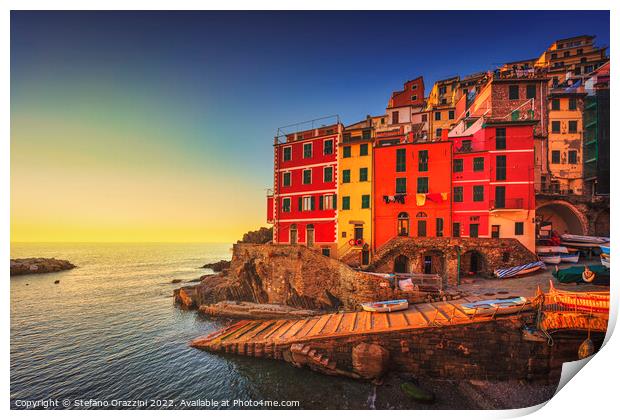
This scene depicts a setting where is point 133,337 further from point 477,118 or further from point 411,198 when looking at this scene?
point 477,118

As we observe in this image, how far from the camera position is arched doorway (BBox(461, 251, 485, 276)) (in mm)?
11398

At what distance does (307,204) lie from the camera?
14188 mm

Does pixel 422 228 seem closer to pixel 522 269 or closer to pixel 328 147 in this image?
pixel 522 269

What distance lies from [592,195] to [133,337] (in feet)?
79.9

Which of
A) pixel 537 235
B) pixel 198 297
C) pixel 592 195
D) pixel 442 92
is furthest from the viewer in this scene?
pixel 442 92

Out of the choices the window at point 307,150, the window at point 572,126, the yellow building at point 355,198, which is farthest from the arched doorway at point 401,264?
the window at point 572,126

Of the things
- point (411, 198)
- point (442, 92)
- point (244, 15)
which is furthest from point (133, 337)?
point (442, 92)

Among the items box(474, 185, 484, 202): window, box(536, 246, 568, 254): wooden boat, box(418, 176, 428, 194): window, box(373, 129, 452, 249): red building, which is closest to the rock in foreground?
box(373, 129, 452, 249): red building

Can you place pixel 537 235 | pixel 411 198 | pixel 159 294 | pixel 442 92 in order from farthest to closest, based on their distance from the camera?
pixel 442 92, pixel 159 294, pixel 411 198, pixel 537 235

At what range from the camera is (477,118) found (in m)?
12.3

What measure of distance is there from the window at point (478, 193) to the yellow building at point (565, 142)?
385 centimetres

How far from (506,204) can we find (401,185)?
5.08 metres

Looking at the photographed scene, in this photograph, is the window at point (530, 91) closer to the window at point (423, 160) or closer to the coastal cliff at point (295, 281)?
the window at point (423, 160)

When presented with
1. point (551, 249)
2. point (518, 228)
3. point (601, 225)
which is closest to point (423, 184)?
point (518, 228)
